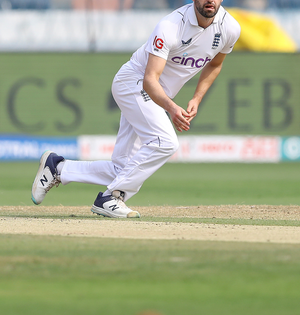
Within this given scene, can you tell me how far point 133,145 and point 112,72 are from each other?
14766 mm

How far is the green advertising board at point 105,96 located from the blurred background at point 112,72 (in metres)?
0.03

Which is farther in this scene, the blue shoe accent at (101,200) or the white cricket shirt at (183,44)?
the blue shoe accent at (101,200)

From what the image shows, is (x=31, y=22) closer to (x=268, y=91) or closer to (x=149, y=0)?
(x=149, y=0)

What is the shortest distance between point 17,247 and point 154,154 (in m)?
1.96

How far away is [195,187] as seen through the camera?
515 inches

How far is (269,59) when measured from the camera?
21359mm

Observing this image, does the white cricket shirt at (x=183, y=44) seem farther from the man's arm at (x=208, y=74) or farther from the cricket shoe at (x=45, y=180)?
the cricket shoe at (x=45, y=180)

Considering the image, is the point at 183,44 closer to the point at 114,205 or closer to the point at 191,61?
the point at 191,61

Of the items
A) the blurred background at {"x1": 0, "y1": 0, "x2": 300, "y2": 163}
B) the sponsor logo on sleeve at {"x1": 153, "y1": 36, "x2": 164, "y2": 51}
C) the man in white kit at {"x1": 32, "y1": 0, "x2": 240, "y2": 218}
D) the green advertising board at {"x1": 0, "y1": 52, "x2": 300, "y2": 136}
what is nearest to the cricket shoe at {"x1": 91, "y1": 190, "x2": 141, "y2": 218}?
the man in white kit at {"x1": 32, "y1": 0, "x2": 240, "y2": 218}

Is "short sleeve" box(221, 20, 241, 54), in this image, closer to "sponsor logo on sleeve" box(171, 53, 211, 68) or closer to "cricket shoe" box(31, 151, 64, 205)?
"sponsor logo on sleeve" box(171, 53, 211, 68)

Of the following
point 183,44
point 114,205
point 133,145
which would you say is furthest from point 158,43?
point 114,205

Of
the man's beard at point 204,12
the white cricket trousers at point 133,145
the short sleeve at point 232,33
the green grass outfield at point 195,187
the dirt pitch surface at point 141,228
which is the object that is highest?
the man's beard at point 204,12

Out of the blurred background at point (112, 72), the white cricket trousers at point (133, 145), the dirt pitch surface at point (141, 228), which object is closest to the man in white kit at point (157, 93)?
the white cricket trousers at point (133, 145)

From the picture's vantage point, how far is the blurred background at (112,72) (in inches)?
806
